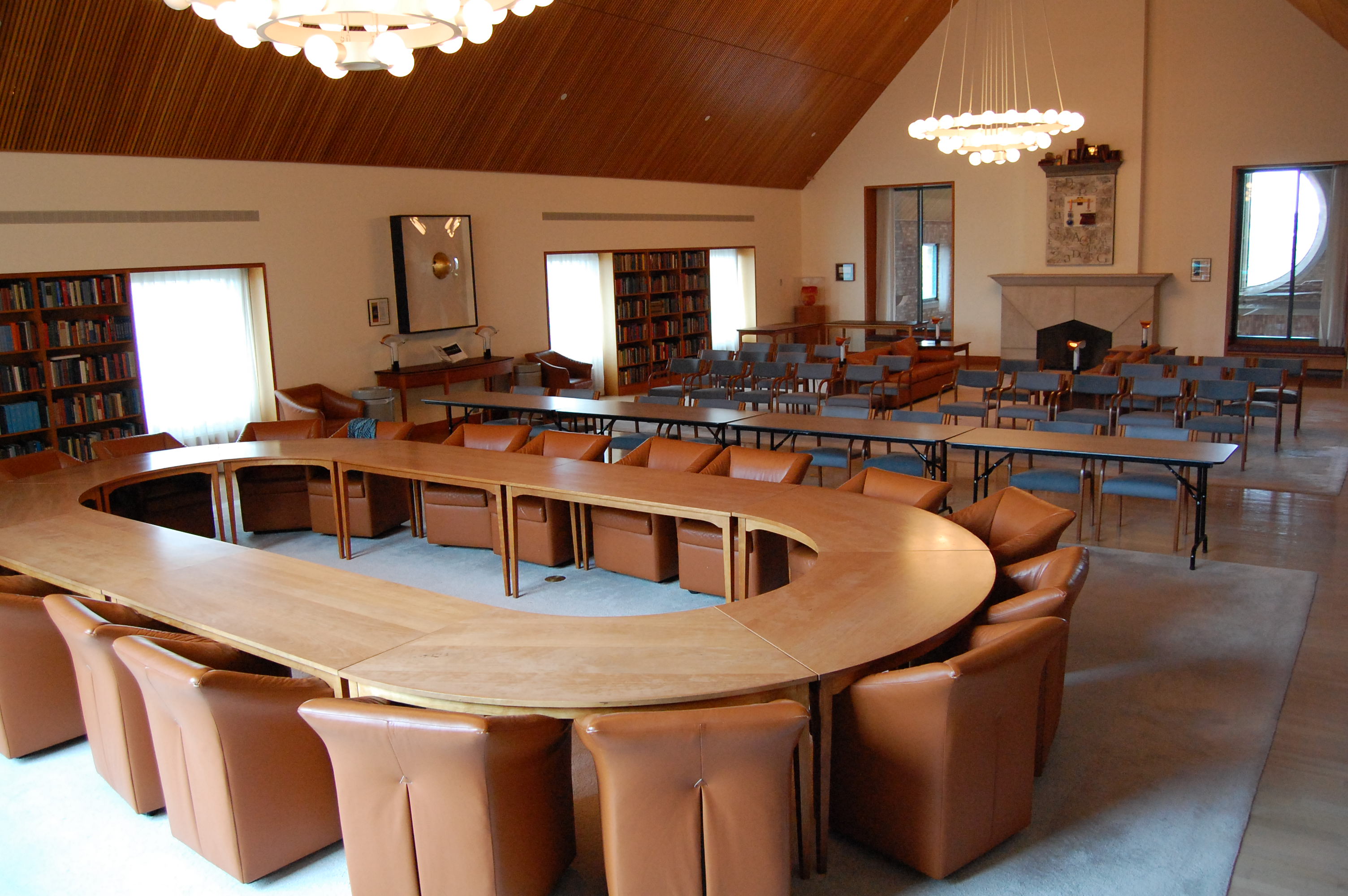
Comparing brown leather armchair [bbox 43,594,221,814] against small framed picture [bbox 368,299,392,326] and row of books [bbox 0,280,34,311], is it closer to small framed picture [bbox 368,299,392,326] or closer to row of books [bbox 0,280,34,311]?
row of books [bbox 0,280,34,311]

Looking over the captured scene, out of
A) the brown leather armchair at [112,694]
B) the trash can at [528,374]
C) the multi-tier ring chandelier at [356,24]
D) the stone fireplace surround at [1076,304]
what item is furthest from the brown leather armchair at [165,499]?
the stone fireplace surround at [1076,304]

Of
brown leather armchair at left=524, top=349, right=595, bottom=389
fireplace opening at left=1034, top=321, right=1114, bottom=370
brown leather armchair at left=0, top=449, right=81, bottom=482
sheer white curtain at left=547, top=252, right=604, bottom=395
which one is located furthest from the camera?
fireplace opening at left=1034, top=321, right=1114, bottom=370

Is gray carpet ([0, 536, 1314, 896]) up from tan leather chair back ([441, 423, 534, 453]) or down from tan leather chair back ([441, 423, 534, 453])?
down

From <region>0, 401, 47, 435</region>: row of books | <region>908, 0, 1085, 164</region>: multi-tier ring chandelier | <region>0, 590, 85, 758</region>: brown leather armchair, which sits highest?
<region>908, 0, 1085, 164</region>: multi-tier ring chandelier

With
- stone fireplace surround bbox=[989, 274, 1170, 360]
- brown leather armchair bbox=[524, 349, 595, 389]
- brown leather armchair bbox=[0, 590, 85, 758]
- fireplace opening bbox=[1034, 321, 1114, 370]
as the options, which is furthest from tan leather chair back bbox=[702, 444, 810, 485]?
fireplace opening bbox=[1034, 321, 1114, 370]

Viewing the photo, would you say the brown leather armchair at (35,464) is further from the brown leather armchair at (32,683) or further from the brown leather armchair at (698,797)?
the brown leather armchair at (698,797)

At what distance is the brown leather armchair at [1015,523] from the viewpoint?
4273mm

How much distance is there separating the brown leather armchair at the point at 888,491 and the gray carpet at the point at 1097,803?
3.31 ft

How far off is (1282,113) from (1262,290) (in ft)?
10.0

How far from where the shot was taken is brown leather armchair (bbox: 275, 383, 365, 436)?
32.9 ft

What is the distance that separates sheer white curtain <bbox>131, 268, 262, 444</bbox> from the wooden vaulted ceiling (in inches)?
49.0

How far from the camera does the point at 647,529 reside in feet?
20.1

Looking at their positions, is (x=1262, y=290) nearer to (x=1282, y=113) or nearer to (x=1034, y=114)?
(x=1282, y=113)

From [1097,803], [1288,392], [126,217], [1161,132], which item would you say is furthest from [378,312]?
[1161,132]
